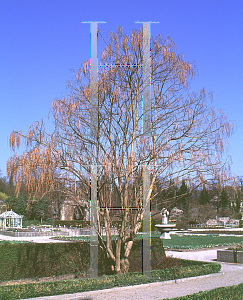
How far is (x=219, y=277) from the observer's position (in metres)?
9.07

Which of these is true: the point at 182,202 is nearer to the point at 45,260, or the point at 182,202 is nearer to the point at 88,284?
the point at 45,260

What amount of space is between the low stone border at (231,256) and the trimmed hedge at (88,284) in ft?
11.5

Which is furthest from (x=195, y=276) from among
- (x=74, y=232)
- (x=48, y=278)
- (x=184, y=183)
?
(x=74, y=232)

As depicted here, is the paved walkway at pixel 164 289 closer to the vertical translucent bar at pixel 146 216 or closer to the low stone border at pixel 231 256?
the vertical translucent bar at pixel 146 216

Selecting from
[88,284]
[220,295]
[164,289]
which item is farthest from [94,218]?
Answer: [220,295]

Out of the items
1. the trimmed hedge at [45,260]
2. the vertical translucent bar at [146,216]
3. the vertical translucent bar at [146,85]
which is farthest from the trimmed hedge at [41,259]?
the vertical translucent bar at [146,85]

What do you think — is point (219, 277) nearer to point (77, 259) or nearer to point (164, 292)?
point (164, 292)

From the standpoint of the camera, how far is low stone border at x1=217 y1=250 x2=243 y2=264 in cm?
1200

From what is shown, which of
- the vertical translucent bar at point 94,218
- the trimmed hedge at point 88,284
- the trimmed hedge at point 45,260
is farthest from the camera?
the trimmed hedge at point 45,260

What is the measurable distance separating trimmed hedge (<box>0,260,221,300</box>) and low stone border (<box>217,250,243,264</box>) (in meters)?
3.50

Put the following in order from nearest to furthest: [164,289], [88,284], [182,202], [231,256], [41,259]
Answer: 1. [88,284]
2. [164,289]
3. [41,259]
4. [231,256]
5. [182,202]

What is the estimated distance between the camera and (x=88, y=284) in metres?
7.27

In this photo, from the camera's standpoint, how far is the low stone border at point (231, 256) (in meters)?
12.0

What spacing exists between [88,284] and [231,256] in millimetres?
6800
